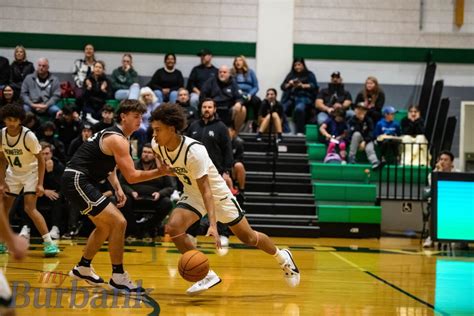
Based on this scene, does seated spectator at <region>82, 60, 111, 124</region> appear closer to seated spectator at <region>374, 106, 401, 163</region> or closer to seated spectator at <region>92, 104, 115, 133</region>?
seated spectator at <region>92, 104, 115, 133</region>

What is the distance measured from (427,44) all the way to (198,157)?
12309mm

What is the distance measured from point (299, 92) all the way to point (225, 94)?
1991mm

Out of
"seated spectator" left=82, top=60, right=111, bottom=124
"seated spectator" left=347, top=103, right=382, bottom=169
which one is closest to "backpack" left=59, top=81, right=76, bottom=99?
"seated spectator" left=82, top=60, right=111, bottom=124

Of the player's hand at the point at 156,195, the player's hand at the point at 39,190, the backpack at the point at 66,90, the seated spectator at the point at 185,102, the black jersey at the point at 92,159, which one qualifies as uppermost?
the backpack at the point at 66,90

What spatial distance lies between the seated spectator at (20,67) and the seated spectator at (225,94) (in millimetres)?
3767

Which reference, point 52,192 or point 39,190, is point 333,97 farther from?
point 39,190

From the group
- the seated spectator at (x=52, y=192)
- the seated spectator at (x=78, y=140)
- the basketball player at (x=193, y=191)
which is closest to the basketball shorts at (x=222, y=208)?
the basketball player at (x=193, y=191)

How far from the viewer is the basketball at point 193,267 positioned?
6230mm

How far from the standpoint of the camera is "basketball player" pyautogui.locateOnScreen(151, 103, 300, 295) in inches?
254

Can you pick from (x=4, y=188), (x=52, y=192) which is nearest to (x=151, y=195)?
(x=52, y=192)

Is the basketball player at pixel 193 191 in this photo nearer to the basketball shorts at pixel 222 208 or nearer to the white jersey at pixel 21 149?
the basketball shorts at pixel 222 208

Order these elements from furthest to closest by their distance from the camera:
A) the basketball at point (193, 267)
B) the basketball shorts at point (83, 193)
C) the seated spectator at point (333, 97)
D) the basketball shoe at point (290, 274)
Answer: the seated spectator at point (333, 97) → the basketball shoe at point (290, 274) → the basketball shorts at point (83, 193) → the basketball at point (193, 267)

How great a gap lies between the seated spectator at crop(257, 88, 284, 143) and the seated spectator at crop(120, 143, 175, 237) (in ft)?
12.4

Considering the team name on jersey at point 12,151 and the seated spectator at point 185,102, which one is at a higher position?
the seated spectator at point 185,102
